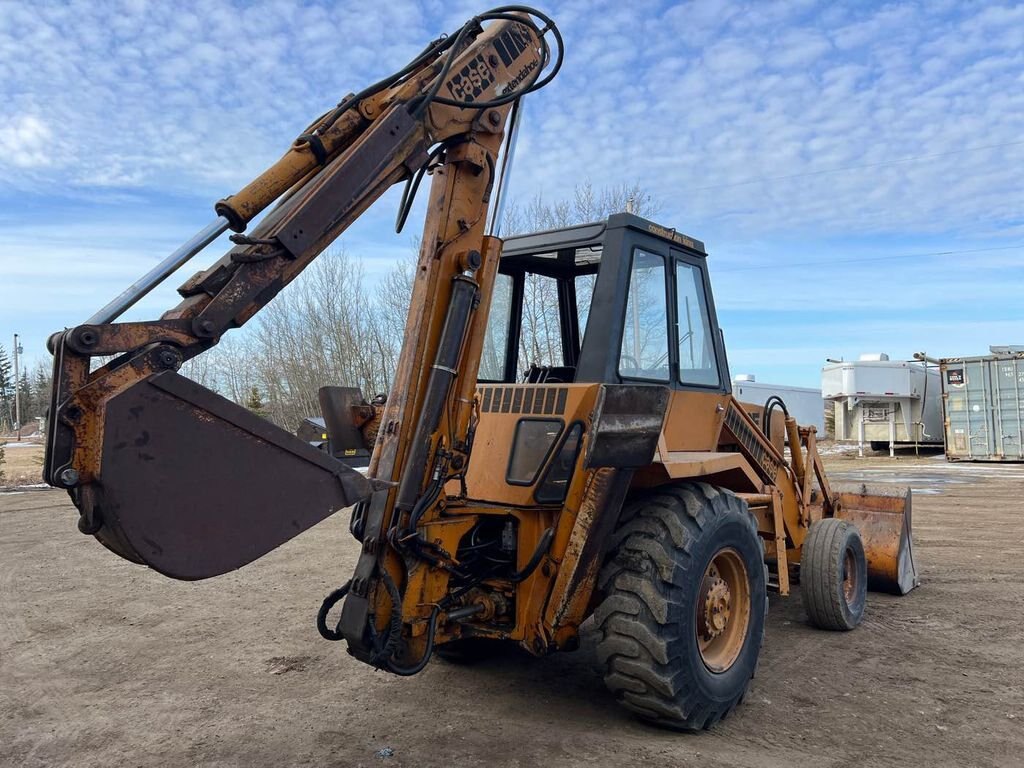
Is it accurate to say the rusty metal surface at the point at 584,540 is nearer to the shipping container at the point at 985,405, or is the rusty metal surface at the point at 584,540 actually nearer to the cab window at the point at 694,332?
the cab window at the point at 694,332

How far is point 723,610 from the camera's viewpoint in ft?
14.8

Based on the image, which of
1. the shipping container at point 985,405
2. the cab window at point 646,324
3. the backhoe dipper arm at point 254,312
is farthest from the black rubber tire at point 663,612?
the shipping container at point 985,405

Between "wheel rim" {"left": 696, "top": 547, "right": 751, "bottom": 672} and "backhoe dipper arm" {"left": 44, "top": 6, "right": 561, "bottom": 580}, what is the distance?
1606mm

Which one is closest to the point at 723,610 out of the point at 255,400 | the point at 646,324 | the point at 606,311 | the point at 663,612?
the point at 663,612

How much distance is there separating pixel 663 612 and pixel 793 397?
27.8 metres

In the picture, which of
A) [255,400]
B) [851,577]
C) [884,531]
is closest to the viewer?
[851,577]

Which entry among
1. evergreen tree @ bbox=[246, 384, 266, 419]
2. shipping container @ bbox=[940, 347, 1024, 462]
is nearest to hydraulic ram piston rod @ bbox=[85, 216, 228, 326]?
shipping container @ bbox=[940, 347, 1024, 462]

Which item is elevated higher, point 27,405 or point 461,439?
point 27,405

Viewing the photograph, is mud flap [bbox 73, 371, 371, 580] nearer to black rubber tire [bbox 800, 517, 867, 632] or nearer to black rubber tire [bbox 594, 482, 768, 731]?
black rubber tire [bbox 594, 482, 768, 731]

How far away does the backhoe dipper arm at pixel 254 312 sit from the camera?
268 centimetres

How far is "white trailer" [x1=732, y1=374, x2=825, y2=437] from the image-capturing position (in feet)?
89.8

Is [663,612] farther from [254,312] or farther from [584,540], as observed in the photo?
[254,312]

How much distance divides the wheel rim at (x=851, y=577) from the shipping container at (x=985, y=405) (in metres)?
17.6

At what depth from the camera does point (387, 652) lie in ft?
12.0
